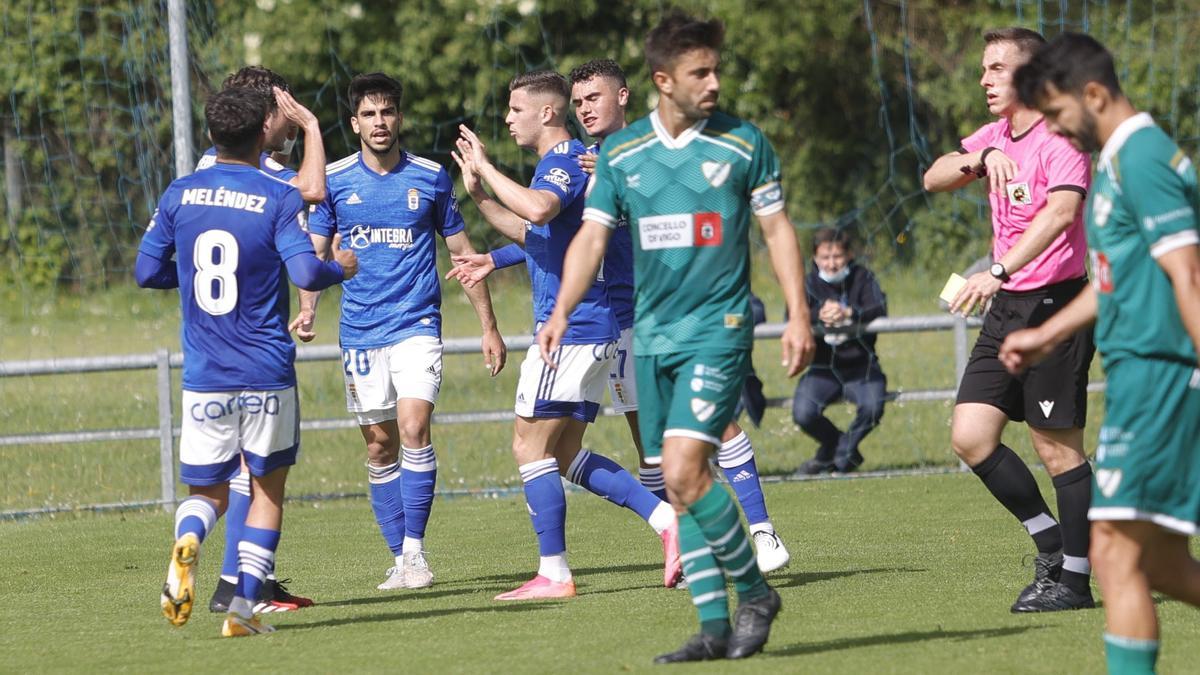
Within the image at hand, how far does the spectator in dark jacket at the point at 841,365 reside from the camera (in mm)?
11898

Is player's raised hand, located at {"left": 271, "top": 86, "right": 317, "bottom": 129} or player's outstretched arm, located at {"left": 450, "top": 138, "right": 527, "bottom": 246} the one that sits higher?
player's raised hand, located at {"left": 271, "top": 86, "right": 317, "bottom": 129}

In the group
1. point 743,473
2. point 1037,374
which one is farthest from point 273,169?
point 1037,374

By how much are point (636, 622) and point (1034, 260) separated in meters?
2.05

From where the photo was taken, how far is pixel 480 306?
8.01 meters

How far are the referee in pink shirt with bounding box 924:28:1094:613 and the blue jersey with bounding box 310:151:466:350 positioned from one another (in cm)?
237

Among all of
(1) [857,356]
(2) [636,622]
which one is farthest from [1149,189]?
(1) [857,356]

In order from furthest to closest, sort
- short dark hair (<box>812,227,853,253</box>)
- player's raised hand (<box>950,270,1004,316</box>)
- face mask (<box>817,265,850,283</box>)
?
short dark hair (<box>812,227,853,253</box>) < face mask (<box>817,265,850,283</box>) < player's raised hand (<box>950,270,1004,316</box>)

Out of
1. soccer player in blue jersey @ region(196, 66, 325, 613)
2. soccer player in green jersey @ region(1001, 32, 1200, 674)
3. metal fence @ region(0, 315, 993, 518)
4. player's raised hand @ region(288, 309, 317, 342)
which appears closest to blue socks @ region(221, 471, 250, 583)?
soccer player in blue jersey @ region(196, 66, 325, 613)

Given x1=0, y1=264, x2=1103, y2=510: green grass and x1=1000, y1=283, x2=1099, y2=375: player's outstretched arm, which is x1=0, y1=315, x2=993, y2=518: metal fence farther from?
x1=1000, y1=283, x2=1099, y2=375: player's outstretched arm

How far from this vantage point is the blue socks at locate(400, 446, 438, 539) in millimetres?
7828

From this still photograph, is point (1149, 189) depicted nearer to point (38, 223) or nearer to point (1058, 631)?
point (1058, 631)

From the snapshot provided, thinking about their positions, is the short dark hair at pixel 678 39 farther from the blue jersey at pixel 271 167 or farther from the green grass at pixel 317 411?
Answer: the green grass at pixel 317 411

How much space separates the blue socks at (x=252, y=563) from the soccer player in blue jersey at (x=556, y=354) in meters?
1.22

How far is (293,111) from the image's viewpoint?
6.96m
